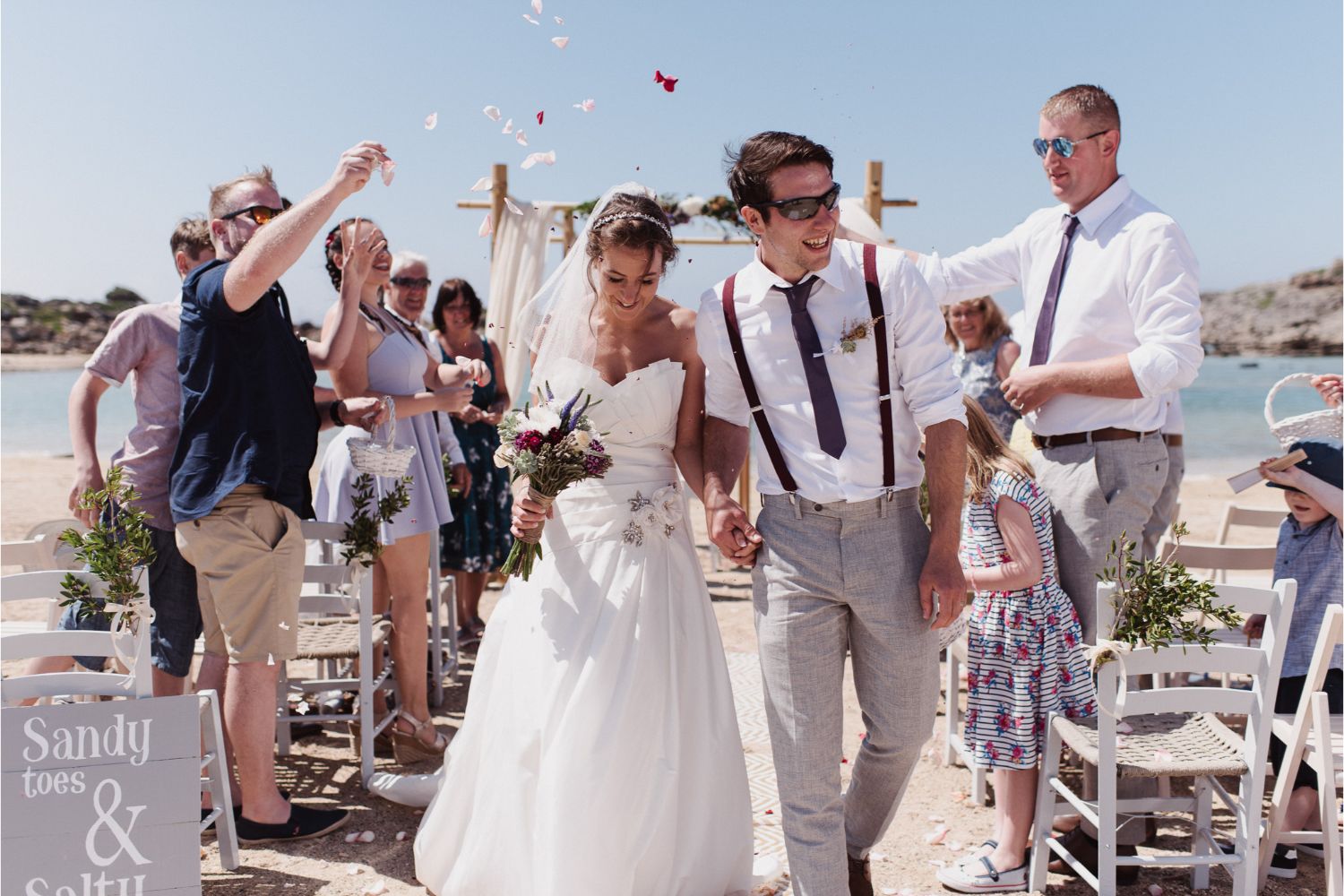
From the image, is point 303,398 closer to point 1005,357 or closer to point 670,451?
point 670,451

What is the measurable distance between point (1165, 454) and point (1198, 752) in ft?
3.34

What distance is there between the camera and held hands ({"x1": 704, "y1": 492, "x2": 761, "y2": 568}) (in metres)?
2.84

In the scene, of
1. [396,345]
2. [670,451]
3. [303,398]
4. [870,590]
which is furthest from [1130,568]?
[396,345]

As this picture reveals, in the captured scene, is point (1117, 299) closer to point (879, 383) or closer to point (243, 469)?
point (879, 383)

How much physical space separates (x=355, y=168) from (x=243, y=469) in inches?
44.3

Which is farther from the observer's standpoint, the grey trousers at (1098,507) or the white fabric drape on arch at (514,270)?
the white fabric drape on arch at (514,270)

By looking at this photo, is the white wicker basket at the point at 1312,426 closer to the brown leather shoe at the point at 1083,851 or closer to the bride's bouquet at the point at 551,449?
the brown leather shoe at the point at 1083,851

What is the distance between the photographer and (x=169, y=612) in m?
3.98

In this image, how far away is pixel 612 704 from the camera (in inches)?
120

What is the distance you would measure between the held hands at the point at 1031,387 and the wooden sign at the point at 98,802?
293cm

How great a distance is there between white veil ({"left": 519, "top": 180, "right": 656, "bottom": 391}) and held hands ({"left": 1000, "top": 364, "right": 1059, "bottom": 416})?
1.44 meters

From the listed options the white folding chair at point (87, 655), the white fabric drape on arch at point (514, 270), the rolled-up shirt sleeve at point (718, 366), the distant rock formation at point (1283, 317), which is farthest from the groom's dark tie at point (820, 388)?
the distant rock formation at point (1283, 317)

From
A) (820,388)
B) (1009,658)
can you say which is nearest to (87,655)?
(820,388)

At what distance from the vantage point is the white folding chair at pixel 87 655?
311cm
